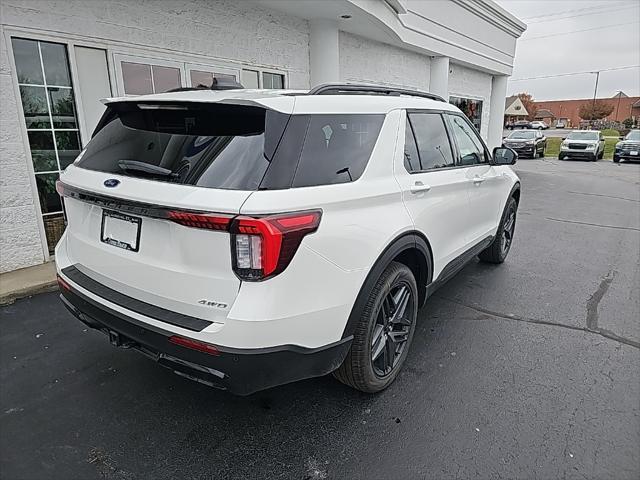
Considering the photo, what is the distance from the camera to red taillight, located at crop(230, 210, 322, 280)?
192 centimetres

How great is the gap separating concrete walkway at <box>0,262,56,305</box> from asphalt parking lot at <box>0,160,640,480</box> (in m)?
0.13

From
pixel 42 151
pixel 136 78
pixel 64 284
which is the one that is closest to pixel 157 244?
pixel 64 284

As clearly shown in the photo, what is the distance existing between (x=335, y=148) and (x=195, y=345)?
126 cm

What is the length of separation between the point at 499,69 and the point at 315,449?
17.5 metres

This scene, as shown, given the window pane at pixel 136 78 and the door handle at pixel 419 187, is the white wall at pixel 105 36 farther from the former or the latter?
the door handle at pixel 419 187

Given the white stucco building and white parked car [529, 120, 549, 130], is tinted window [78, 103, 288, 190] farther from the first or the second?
white parked car [529, 120, 549, 130]

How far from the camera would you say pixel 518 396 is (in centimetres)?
293

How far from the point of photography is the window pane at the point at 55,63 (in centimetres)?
505

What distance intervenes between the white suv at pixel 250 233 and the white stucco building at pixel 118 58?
2803 mm

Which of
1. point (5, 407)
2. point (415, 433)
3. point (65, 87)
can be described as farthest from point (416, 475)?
point (65, 87)

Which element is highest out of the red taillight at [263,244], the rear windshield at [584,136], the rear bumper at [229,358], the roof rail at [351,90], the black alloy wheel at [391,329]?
the roof rail at [351,90]

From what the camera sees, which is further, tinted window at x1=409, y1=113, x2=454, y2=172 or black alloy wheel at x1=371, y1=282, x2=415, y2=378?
tinted window at x1=409, y1=113, x2=454, y2=172

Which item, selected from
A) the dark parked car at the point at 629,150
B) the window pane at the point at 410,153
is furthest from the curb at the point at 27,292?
the dark parked car at the point at 629,150

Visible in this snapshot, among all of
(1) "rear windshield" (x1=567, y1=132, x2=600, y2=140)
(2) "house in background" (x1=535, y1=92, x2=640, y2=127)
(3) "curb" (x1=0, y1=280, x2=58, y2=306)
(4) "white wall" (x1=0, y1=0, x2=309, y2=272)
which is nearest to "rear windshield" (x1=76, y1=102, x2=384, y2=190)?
(3) "curb" (x1=0, y1=280, x2=58, y2=306)
